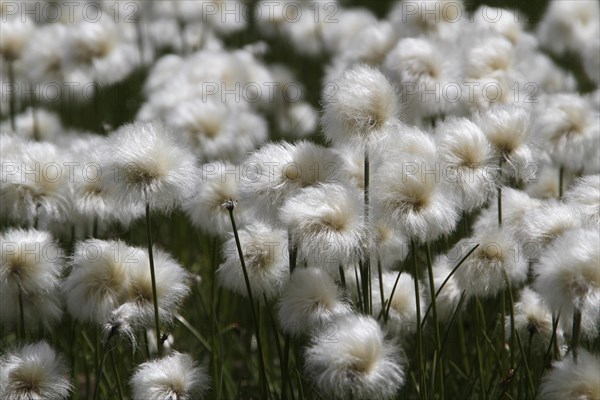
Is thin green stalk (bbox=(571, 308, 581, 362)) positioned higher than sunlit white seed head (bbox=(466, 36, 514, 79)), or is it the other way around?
sunlit white seed head (bbox=(466, 36, 514, 79))

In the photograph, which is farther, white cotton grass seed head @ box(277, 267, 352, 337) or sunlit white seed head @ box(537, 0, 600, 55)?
sunlit white seed head @ box(537, 0, 600, 55)

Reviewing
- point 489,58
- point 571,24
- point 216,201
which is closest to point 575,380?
point 216,201


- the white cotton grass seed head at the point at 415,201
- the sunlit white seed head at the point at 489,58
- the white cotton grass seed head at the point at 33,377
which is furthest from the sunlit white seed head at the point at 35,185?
the sunlit white seed head at the point at 489,58

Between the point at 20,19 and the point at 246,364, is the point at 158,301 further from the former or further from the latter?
the point at 20,19

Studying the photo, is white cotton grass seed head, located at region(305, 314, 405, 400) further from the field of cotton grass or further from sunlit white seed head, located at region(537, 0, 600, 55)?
sunlit white seed head, located at region(537, 0, 600, 55)

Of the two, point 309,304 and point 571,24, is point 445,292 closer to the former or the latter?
point 309,304

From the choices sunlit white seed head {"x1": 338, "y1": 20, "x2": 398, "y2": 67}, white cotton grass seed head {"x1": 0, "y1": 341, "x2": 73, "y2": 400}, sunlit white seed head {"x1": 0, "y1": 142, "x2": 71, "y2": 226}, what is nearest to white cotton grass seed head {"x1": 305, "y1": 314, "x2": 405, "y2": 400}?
white cotton grass seed head {"x1": 0, "y1": 341, "x2": 73, "y2": 400}

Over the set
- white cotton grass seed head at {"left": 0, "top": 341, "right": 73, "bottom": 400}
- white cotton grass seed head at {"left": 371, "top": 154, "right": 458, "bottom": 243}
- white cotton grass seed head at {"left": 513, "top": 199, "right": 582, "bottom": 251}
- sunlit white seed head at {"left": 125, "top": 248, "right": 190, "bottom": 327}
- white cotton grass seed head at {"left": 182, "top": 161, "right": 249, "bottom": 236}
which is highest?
white cotton grass seed head at {"left": 371, "top": 154, "right": 458, "bottom": 243}
